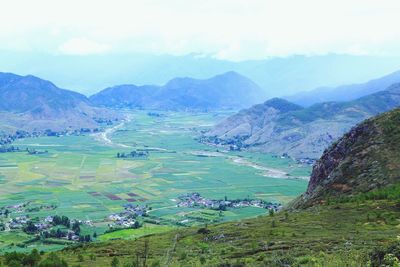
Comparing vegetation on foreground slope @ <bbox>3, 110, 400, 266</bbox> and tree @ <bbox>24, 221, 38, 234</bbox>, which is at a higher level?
vegetation on foreground slope @ <bbox>3, 110, 400, 266</bbox>

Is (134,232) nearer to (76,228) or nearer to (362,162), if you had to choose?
(76,228)

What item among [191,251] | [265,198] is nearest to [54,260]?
[191,251]

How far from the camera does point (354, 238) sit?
163 ft

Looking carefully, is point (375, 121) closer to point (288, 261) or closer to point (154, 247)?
point (154, 247)

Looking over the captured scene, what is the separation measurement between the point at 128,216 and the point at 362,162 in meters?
81.3

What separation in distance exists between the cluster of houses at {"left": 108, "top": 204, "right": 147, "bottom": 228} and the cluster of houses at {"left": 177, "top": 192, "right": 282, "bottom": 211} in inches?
591

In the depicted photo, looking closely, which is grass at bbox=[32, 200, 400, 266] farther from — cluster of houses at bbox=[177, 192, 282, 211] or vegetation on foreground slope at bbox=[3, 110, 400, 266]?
cluster of houses at bbox=[177, 192, 282, 211]

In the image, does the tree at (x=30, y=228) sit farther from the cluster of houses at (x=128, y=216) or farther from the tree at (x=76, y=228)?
the cluster of houses at (x=128, y=216)

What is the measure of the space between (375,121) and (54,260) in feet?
233

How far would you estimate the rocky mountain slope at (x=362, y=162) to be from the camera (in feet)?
277

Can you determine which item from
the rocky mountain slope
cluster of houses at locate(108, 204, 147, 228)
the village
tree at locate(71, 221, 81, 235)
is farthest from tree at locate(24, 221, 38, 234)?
the rocky mountain slope

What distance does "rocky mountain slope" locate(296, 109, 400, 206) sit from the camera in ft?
277

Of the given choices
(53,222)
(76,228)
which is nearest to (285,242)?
(76,228)

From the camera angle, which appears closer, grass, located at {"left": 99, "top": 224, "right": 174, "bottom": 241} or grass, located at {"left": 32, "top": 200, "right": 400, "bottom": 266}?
grass, located at {"left": 32, "top": 200, "right": 400, "bottom": 266}
